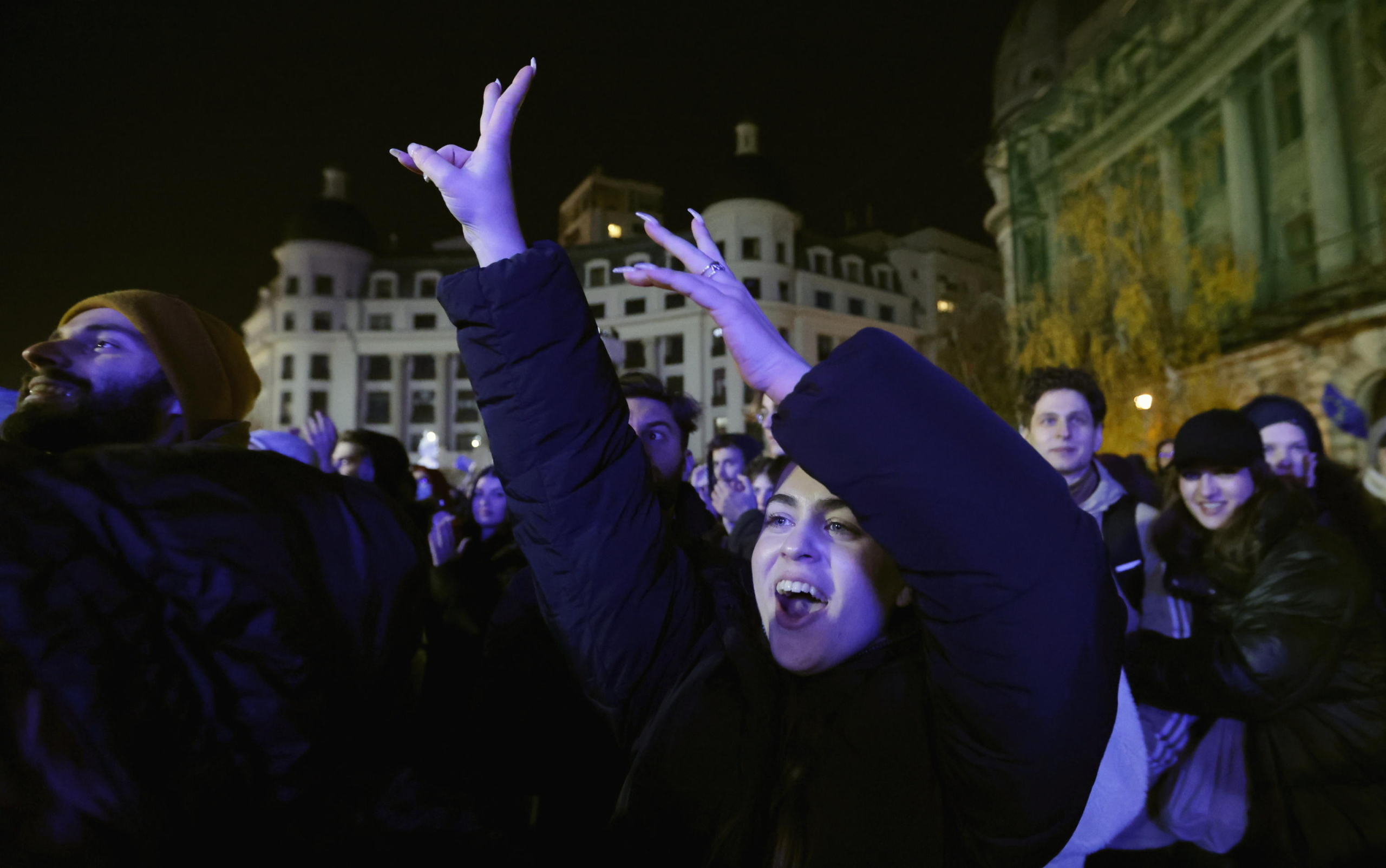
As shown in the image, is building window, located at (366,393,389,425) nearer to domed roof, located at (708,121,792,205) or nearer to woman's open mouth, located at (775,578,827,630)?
domed roof, located at (708,121,792,205)

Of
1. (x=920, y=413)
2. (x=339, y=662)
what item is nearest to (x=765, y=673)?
(x=920, y=413)

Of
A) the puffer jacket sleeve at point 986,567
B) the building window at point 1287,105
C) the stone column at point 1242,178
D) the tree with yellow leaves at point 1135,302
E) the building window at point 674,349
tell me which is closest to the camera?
the puffer jacket sleeve at point 986,567

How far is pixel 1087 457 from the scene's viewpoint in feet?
11.9

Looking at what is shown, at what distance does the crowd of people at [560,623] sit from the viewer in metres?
1.13

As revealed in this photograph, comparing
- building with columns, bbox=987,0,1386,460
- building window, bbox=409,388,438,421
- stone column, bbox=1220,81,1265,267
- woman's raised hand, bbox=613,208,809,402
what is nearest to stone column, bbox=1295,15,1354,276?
building with columns, bbox=987,0,1386,460

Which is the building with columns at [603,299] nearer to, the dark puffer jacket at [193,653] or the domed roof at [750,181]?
the domed roof at [750,181]

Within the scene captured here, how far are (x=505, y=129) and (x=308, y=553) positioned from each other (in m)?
0.93

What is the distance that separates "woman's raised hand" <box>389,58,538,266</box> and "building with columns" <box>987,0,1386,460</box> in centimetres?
1896

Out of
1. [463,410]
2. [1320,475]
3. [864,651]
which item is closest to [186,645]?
[864,651]

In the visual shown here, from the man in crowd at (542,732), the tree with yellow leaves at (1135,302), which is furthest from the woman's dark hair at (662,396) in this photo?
the tree with yellow leaves at (1135,302)

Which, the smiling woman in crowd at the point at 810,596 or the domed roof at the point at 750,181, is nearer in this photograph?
the smiling woman in crowd at the point at 810,596

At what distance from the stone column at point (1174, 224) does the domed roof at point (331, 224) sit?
48.2m

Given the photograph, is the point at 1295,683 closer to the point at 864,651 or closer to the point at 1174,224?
the point at 864,651

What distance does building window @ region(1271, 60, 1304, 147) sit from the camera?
63.6ft
